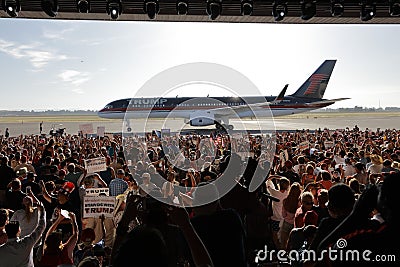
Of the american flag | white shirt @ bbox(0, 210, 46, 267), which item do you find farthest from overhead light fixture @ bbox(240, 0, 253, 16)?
the american flag

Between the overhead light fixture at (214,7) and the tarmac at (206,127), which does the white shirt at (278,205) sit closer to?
the overhead light fixture at (214,7)

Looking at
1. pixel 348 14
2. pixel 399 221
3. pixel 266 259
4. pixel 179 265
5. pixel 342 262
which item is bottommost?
pixel 266 259

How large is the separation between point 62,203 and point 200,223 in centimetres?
285

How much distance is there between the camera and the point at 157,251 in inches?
91.5

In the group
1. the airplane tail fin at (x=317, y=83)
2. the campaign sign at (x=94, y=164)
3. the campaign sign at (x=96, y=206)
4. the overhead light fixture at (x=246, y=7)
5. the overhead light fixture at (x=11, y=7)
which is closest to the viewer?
the campaign sign at (x=96, y=206)

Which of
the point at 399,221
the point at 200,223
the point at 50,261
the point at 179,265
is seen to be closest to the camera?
the point at 399,221

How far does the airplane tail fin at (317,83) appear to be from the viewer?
42750mm

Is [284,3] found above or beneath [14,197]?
above

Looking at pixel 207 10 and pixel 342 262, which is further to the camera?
pixel 207 10

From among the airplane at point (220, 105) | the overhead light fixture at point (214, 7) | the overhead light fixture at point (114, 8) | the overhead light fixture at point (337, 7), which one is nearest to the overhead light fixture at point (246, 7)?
the overhead light fixture at point (214, 7)

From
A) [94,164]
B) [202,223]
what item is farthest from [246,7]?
[202,223]

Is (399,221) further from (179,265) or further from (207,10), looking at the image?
(207,10)

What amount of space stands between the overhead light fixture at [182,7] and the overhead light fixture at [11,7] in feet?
10.8

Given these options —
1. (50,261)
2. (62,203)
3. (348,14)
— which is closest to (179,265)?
(50,261)
